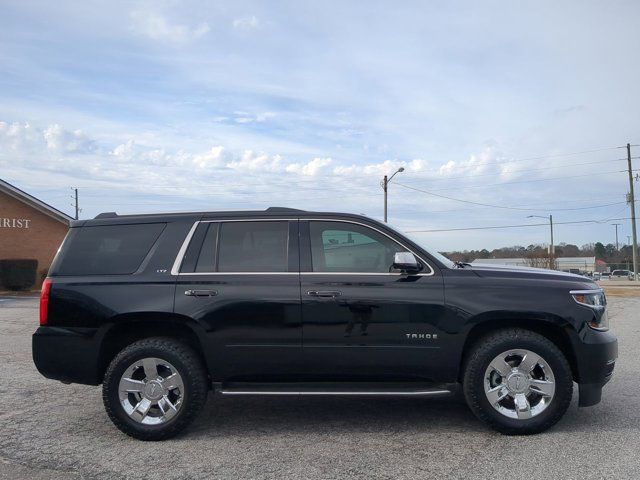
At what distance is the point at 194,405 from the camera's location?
4801mm

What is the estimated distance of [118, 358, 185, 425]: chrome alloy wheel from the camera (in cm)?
480

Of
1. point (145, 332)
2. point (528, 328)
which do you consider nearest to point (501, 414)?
point (528, 328)

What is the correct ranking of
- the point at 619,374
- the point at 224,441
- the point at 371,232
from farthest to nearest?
the point at 619,374 → the point at 371,232 → the point at 224,441

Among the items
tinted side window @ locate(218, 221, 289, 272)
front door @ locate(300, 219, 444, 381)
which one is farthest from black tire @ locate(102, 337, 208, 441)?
front door @ locate(300, 219, 444, 381)

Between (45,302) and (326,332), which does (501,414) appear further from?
(45,302)

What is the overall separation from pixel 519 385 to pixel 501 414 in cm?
28

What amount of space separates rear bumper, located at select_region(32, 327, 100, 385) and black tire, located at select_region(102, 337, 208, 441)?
0.69 feet

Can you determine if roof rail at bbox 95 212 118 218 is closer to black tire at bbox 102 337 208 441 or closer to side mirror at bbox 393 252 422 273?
black tire at bbox 102 337 208 441

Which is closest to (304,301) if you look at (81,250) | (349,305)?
(349,305)

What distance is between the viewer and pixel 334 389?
15.8ft

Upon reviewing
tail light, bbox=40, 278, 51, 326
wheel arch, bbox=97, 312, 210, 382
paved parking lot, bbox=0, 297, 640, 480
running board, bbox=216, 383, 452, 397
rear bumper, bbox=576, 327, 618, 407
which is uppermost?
tail light, bbox=40, 278, 51, 326

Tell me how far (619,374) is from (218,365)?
16.5 feet

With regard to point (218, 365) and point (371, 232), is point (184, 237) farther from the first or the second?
point (371, 232)

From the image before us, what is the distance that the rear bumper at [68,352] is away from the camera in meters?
4.91
